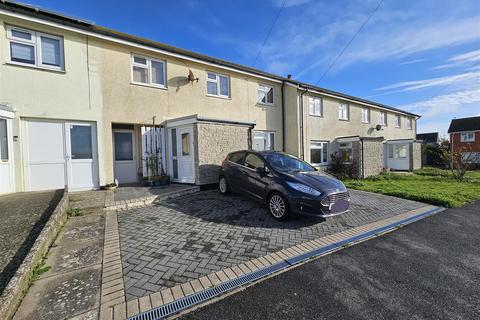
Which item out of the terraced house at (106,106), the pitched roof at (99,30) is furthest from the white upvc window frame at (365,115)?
the pitched roof at (99,30)

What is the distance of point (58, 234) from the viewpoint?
432 cm

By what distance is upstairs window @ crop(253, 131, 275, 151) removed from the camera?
12.7 metres

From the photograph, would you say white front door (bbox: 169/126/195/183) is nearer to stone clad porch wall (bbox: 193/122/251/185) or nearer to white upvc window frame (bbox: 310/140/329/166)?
stone clad porch wall (bbox: 193/122/251/185)

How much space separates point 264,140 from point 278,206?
8.17 m

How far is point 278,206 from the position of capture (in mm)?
5387

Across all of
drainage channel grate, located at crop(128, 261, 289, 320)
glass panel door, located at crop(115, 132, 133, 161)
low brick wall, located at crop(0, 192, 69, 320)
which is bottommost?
drainage channel grate, located at crop(128, 261, 289, 320)

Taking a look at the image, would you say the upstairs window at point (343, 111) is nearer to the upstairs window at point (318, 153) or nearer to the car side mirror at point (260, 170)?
the upstairs window at point (318, 153)

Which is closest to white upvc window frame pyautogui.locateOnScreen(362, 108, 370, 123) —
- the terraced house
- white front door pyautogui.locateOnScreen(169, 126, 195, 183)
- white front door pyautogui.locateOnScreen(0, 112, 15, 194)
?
the terraced house

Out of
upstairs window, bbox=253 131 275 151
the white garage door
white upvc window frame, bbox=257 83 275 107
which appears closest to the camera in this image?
the white garage door

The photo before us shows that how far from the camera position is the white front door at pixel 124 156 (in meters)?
9.45

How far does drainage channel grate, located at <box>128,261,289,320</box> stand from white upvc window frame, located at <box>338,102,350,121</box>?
15765 mm

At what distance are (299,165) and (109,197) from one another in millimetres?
5692

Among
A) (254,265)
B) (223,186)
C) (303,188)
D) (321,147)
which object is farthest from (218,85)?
(254,265)

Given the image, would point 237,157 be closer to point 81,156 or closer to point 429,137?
point 81,156
